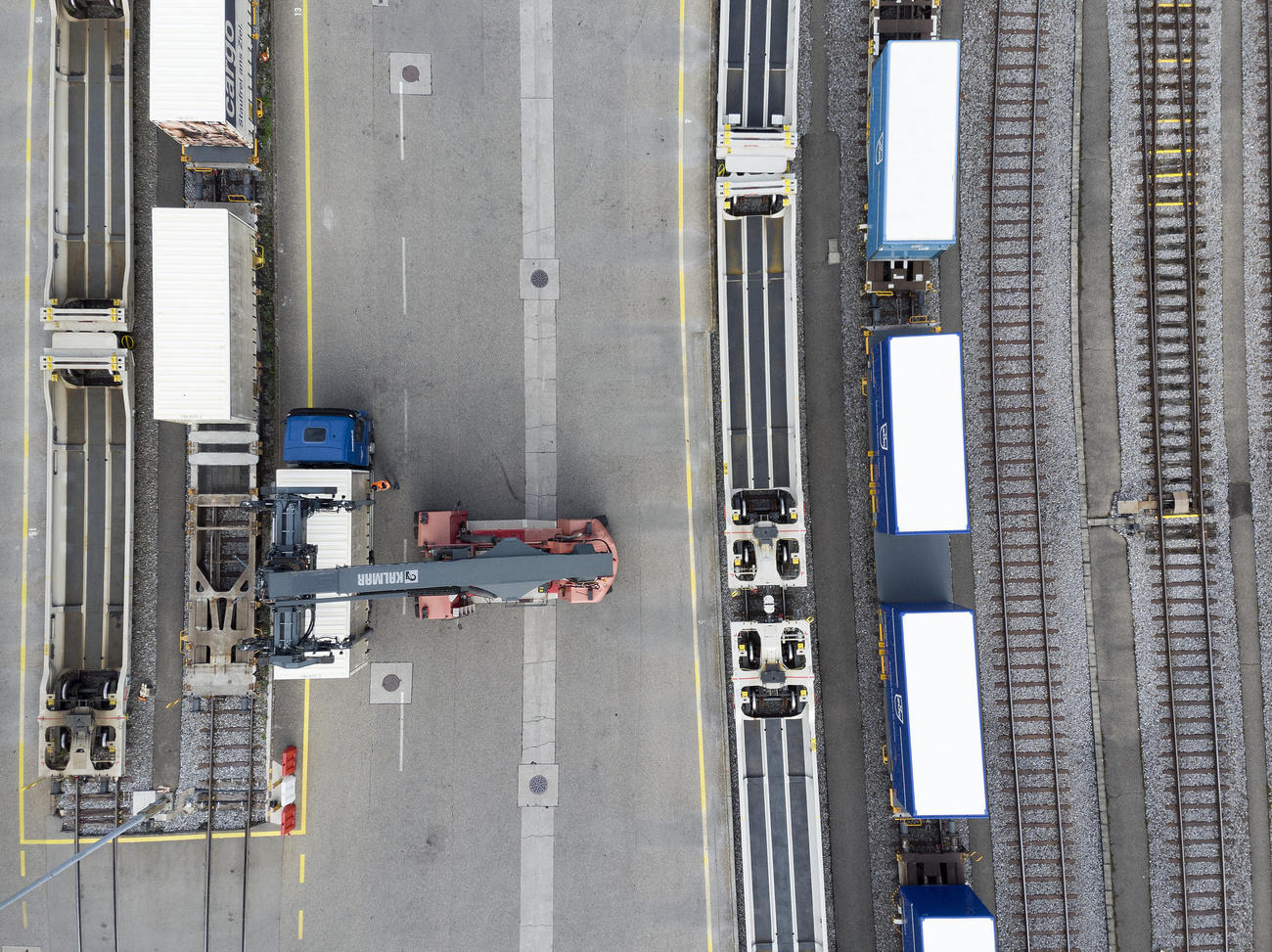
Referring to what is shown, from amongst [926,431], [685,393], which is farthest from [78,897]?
[926,431]

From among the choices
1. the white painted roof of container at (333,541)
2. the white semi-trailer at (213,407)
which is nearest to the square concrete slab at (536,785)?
the white painted roof of container at (333,541)

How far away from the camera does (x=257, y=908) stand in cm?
1625

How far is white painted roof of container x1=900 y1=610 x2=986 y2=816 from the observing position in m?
14.6

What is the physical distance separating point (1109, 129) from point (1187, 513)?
403 inches

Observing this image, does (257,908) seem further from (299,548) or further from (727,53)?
(727,53)

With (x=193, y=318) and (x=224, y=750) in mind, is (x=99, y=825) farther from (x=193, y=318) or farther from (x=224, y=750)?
(x=193, y=318)

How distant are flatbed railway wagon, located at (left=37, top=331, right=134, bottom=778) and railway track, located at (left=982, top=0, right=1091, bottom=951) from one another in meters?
22.1

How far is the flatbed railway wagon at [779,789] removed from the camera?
52.2ft

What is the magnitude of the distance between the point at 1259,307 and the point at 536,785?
2264 cm

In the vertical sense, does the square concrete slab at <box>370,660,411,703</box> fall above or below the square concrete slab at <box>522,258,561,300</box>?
below

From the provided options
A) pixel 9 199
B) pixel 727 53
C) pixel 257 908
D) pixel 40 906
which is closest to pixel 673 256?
pixel 727 53

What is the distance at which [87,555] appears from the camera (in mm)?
16328

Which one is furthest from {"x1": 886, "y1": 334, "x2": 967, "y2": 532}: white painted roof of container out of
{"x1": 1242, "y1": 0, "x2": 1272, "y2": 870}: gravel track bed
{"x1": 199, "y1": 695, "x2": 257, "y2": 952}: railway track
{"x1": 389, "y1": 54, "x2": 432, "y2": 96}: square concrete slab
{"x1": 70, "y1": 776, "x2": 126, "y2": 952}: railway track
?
{"x1": 70, "y1": 776, "x2": 126, "y2": 952}: railway track

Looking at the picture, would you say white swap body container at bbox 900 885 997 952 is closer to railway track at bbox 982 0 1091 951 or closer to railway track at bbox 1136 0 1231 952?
railway track at bbox 982 0 1091 951
